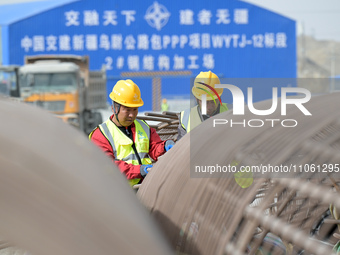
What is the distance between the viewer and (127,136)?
172 inches

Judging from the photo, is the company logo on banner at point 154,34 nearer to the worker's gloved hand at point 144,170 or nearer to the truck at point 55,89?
the truck at point 55,89

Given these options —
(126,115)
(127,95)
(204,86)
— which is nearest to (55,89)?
(204,86)

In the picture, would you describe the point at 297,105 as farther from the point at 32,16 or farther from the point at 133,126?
the point at 32,16

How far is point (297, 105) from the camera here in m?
1.94

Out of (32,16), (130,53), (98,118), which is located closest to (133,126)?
(98,118)

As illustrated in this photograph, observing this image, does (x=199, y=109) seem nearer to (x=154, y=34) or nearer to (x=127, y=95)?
(x=127, y=95)

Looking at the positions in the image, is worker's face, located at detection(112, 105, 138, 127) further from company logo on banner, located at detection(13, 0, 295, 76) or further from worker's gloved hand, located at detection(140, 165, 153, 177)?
company logo on banner, located at detection(13, 0, 295, 76)

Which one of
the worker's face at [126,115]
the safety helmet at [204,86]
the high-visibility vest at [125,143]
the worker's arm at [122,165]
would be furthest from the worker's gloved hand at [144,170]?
the safety helmet at [204,86]

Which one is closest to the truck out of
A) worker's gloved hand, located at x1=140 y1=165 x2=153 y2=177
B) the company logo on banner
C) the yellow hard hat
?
the yellow hard hat

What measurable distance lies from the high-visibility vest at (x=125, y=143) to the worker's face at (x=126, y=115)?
0.29ft

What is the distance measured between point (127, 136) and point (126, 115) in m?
0.18

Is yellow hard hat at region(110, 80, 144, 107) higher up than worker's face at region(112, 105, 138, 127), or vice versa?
yellow hard hat at region(110, 80, 144, 107)

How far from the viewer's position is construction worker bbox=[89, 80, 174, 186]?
425cm

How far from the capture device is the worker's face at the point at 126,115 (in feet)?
14.4
